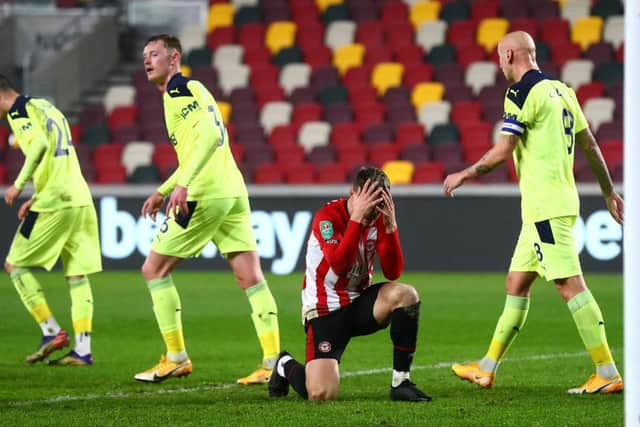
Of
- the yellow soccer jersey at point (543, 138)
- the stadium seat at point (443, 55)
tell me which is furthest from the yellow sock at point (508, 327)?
the stadium seat at point (443, 55)

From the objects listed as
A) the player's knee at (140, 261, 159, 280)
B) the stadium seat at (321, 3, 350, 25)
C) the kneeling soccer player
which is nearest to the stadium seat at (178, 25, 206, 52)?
the stadium seat at (321, 3, 350, 25)

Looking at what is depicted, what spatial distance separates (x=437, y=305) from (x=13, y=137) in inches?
181

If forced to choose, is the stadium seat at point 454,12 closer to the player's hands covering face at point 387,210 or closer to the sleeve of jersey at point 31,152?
the sleeve of jersey at point 31,152

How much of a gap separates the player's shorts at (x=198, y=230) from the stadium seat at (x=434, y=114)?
1041 cm

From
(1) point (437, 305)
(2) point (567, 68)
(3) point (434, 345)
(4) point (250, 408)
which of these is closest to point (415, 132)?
(2) point (567, 68)

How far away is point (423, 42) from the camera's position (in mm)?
19188

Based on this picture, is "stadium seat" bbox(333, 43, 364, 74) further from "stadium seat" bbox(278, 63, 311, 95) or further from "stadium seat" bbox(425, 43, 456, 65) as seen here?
"stadium seat" bbox(425, 43, 456, 65)

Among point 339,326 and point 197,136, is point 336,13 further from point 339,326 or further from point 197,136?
point 339,326

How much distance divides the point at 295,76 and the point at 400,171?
347 centimetres

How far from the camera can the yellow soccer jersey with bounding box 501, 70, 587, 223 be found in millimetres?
6391

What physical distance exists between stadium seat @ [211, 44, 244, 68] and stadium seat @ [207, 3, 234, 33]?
3.41 feet

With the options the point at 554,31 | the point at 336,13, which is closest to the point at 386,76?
the point at 336,13

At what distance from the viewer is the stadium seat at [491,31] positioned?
18.9 m

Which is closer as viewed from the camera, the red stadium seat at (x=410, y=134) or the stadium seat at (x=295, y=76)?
the red stadium seat at (x=410, y=134)
